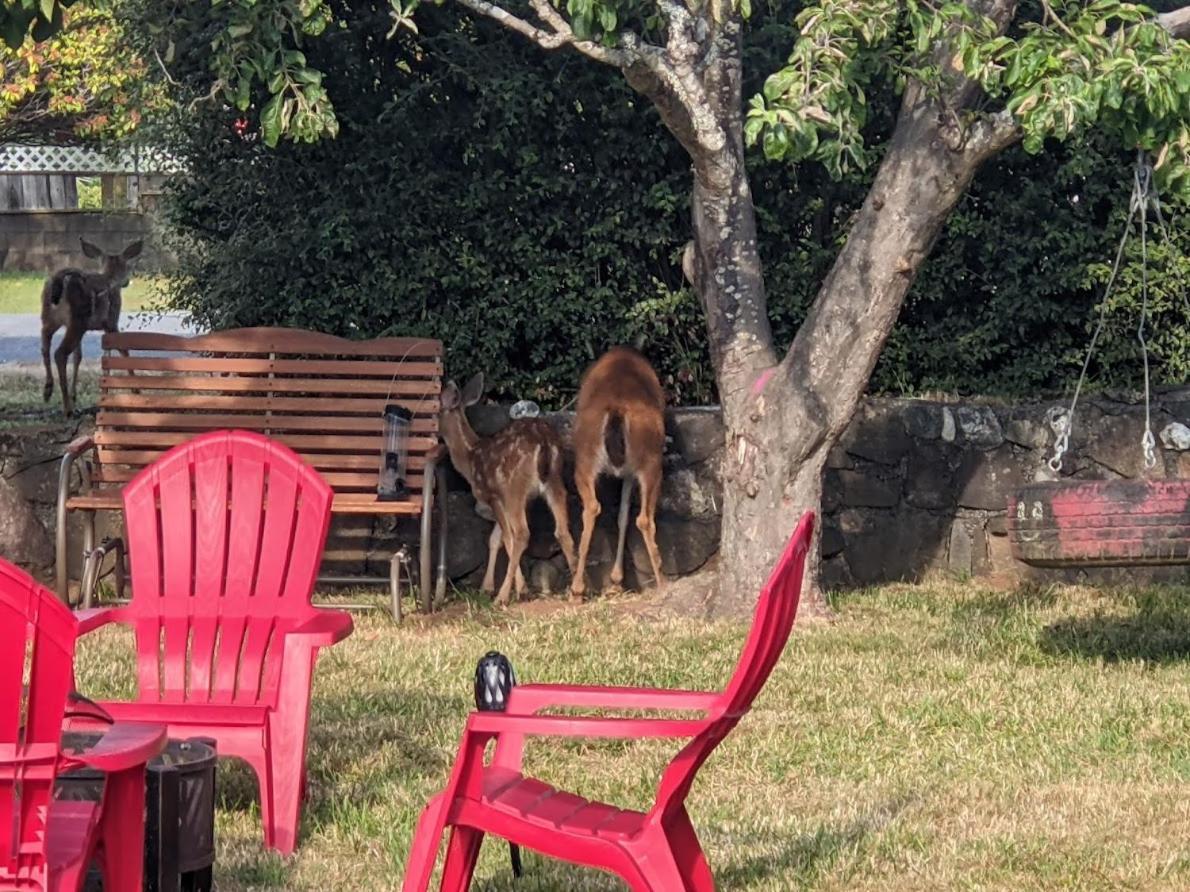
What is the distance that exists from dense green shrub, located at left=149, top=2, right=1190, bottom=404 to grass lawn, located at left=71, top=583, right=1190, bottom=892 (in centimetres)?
164

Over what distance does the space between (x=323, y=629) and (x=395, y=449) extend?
360cm

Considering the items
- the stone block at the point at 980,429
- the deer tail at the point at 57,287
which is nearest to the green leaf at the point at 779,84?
the stone block at the point at 980,429

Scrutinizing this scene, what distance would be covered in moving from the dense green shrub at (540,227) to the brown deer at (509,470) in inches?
26.3

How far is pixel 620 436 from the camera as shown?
9.55 metres

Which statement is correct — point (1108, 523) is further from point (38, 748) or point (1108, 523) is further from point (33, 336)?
point (33, 336)

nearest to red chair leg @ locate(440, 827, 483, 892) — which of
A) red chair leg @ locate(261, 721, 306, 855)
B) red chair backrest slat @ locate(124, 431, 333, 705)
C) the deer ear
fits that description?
red chair leg @ locate(261, 721, 306, 855)

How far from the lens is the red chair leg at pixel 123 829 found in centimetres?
421

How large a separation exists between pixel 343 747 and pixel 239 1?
320 cm

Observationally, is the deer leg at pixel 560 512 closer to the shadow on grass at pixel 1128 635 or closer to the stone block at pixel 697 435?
the stone block at pixel 697 435

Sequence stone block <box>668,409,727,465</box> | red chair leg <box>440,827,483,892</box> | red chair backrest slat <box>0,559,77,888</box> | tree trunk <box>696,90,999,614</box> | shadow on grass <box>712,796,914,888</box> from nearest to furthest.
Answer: red chair backrest slat <box>0,559,77,888</box> < red chair leg <box>440,827,483,892</box> < shadow on grass <box>712,796,914,888</box> < tree trunk <box>696,90,999,614</box> < stone block <box>668,409,727,465</box>

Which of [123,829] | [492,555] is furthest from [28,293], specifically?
[123,829]

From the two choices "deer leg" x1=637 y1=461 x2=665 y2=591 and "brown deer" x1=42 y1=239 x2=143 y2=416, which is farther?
"brown deer" x1=42 y1=239 x2=143 y2=416

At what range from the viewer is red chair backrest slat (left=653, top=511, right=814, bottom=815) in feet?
14.1

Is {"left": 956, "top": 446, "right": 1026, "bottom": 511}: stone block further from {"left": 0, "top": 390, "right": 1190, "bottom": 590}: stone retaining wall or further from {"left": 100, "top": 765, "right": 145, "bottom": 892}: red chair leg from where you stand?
{"left": 100, "top": 765, "right": 145, "bottom": 892}: red chair leg
